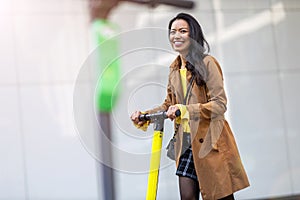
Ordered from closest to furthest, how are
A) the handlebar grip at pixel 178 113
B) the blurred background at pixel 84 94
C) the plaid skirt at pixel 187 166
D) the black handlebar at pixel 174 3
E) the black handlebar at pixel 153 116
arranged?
the handlebar grip at pixel 178 113
the black handlebar at pixel 153 116
the plaid skirt at pixel 187 166
the blurred background at pixel 84 94
the black handlebar at pixel 174 3

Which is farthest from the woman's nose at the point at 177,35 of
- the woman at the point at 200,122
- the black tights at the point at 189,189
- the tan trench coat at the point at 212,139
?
the black tights at the point at 189,189

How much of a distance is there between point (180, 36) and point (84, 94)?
2.93 meters

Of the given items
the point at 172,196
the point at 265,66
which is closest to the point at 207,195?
the point at 172,196

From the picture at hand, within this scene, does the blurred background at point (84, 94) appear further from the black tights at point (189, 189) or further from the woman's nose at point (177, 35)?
the woman's nose at point (177, 35)

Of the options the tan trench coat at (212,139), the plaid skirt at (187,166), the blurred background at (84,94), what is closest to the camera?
the tan trench coat at (212,139)

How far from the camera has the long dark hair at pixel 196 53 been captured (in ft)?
10.0

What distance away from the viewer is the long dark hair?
3.05m

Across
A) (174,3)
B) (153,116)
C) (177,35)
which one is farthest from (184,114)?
(174,3)

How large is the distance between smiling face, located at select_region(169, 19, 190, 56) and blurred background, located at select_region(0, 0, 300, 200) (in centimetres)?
285

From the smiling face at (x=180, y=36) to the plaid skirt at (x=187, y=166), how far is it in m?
0.56

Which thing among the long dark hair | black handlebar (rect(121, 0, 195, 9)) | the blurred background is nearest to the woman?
the long dark hair

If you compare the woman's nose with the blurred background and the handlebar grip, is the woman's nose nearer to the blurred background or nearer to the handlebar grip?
the handlebar grip

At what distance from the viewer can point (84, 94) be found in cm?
Answer: 584

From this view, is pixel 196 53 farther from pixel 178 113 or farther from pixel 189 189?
pixel 189 189
